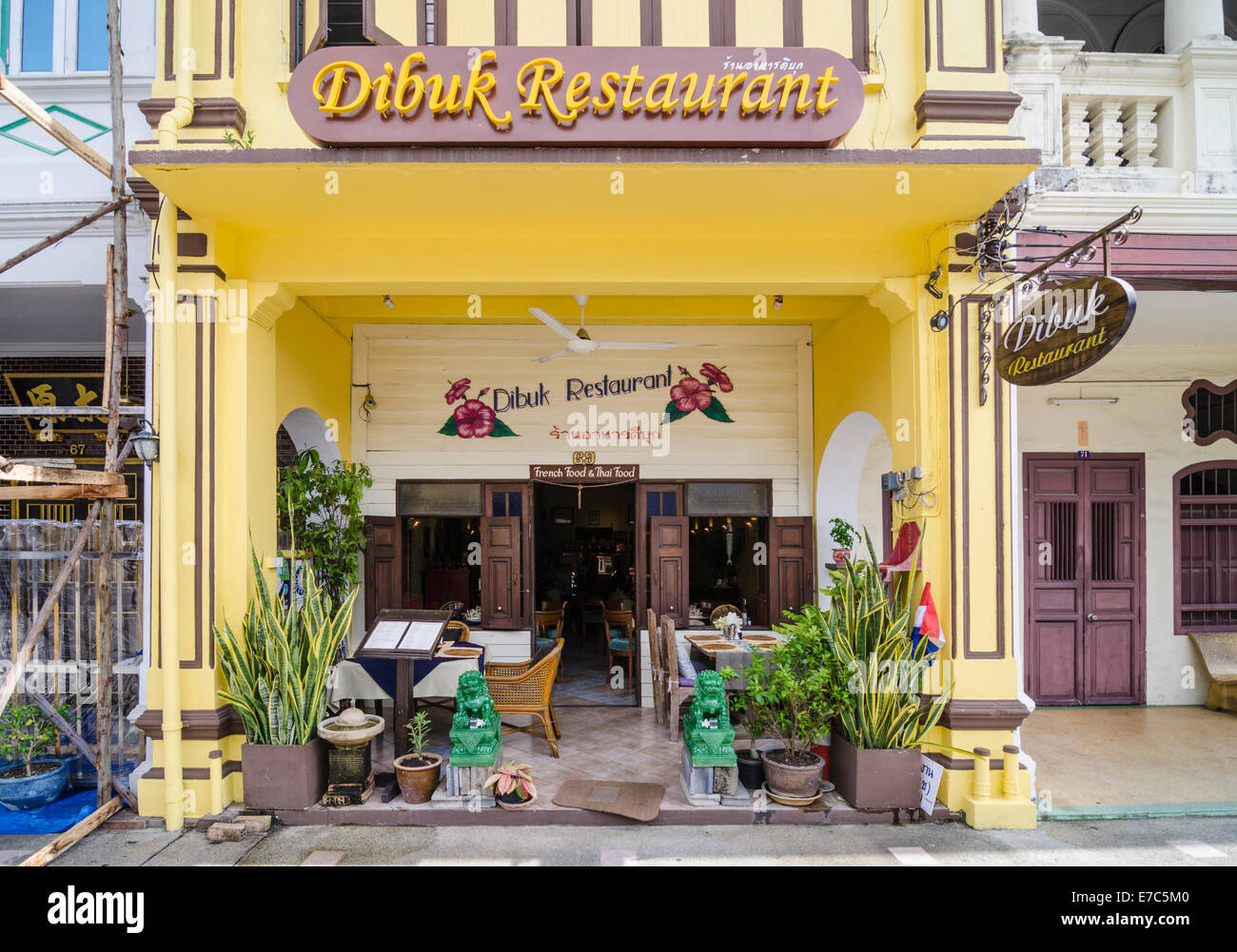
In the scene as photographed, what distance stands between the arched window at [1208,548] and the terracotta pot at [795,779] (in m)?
5.44

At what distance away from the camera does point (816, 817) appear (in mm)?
5133

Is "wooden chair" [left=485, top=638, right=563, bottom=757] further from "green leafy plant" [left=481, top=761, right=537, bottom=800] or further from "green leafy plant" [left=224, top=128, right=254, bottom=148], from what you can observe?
"green leafy plant" [left=224, top=128, right=254, bottom=148]

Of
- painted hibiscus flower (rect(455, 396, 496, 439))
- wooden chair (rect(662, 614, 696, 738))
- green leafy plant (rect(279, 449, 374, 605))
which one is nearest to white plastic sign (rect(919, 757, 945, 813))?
wooden chair (rect(662, 614, 696, 738))

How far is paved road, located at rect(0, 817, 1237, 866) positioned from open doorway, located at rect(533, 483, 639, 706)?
3.22 meters

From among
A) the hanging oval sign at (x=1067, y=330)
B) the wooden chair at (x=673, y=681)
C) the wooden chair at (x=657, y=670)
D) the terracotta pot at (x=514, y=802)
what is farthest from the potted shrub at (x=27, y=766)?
the hanging oval sign at (x=1067, y=330)

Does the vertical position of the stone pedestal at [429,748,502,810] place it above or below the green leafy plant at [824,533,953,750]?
below

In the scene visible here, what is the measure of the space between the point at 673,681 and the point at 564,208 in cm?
408

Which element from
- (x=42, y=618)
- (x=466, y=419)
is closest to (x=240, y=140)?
(x=42, y=618)

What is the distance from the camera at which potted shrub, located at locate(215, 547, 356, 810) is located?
202 inches

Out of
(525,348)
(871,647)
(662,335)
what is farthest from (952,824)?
(525,348)

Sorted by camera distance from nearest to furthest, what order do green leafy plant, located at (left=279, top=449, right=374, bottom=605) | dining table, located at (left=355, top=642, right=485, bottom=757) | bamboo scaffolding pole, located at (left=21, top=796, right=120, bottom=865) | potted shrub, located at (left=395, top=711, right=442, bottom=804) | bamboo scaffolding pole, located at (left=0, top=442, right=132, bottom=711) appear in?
bamboo scaffolding pole, located at (left=21, top=796, right=120, bottom=865) < bamboo scaffolding pole, located at (left=0, top=442, right=132, bottom=711) < potted shrub, located at (left=395, top=711, right=442, bottom=804) < dining table, located at (left=355, top=642, right=485, bottom=757) < green leafy plant, located at (left=279, top=449, right=374, bottom=605)

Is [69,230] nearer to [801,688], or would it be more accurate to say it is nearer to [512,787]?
[512,787]

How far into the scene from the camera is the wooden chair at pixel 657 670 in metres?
7.38

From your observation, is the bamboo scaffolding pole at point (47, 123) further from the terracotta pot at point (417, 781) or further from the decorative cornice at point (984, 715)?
the decorative cornice at point (984, 715)
